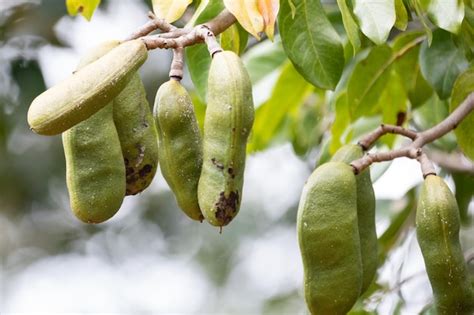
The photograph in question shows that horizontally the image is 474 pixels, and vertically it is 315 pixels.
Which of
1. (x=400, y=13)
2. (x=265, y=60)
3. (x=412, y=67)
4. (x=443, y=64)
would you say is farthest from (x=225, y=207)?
(x=265, y=60)

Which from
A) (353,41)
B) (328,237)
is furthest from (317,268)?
(353,41)

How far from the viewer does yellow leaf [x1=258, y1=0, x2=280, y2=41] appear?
5.66ft

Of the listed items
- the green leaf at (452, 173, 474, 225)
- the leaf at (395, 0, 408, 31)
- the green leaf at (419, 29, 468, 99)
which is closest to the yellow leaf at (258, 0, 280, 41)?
the leaf at (395, 0, 408, 31)

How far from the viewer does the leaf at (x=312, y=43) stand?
2.01 m

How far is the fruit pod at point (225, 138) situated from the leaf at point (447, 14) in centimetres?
41

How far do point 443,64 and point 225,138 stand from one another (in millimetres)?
848

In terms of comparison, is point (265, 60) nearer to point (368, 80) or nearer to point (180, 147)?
point (368, 80)

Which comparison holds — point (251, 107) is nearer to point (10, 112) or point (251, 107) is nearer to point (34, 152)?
point (10, 112)

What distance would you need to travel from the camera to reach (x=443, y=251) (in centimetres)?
178

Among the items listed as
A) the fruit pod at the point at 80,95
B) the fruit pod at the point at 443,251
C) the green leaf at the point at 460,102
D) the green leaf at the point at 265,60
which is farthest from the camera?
the green leaf at the point at 265,60

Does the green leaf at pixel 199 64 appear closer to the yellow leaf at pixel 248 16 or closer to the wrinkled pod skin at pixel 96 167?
the yellow leaf at pixel 248 16

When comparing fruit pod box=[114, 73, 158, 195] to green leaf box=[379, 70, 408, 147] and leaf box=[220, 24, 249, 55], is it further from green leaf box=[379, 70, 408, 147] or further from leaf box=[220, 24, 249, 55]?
green leaf box=[379, 70, 408, 147]

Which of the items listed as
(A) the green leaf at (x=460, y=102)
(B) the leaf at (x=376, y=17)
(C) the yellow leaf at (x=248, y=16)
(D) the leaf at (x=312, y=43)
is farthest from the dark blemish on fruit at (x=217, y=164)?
(A) the green leaf at (x=460, y=102)

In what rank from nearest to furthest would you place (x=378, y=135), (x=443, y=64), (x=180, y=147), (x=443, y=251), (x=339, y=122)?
(x=180, y=147) → (x=443, y=251) → (x=378, y=135) → (x=443, y=64) → (x=339, y=122)
